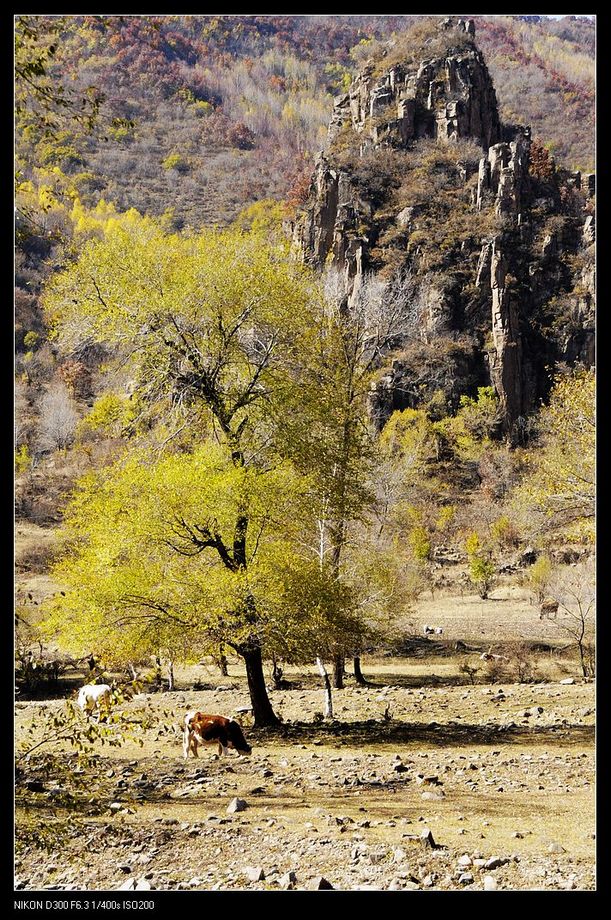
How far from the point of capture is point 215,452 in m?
11.1

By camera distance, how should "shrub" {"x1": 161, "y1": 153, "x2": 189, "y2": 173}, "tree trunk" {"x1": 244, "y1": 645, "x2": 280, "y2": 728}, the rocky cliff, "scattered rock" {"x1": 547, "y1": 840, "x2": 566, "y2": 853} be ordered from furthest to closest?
"shrub" {"x1": 161, "y1": 153, "x2": 189, "y2": 173} → the rocky cliff → "tree trunk" {"x1": 244, "y1": 645, "x2": 280, "y2": 728} → "scattered rock" {"x1": 547, "y1": 840, "x2": 566, "y2": 853}

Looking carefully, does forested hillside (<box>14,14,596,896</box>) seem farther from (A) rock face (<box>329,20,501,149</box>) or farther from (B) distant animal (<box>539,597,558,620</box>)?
(A) rock face (<box>329,20,501,149</box>)

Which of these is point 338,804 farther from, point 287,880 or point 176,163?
point 176,163

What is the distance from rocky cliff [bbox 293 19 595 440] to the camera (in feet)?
220

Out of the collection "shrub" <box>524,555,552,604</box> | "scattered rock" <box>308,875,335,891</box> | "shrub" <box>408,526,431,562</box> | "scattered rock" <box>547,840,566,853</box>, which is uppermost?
"scattered rock" <box>308,875,335,891</box>

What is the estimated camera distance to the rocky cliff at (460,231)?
6700 centimetres

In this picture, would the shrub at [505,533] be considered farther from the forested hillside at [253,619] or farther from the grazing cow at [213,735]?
the grazing cow at [213,735]

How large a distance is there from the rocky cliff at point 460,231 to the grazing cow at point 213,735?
48515 millimetres

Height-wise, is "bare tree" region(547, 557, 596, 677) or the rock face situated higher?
the rock face

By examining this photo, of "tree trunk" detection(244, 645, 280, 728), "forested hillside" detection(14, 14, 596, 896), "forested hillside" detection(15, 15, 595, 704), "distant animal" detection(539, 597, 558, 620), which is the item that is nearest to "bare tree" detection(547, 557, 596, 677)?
"distant animal" detection(539, 597, 558, 620)

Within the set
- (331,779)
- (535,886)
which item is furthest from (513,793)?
(535,886)

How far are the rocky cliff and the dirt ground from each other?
1851 inches
